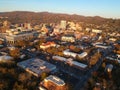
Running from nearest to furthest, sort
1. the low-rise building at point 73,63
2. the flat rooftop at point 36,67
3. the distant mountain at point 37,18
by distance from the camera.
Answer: the flat rooftop at point 36,67 < the low-rise building at point 73,63 < the distant mountain at point 37,18

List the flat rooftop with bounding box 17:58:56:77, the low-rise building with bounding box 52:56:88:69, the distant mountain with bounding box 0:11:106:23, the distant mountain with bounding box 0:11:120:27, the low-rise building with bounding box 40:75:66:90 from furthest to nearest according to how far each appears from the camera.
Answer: the distant mountain with bounding box 0:11:106:23 < the distant mountain with bounding box 0:11:120:27 < the low-rise building with bounding box 52:56:88:69 < the flat rooftop with bounding box 17:58:56:77 < the low-rise building with bounding box 40:75:66:90

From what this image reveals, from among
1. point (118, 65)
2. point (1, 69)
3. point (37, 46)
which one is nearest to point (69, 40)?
point (37, 46)

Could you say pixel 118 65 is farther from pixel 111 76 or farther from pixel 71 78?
pixel 71 78

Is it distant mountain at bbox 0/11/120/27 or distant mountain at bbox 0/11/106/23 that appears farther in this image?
distant mountain at bbox 0/11/106/23

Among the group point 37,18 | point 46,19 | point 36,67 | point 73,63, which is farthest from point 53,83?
point 37,18

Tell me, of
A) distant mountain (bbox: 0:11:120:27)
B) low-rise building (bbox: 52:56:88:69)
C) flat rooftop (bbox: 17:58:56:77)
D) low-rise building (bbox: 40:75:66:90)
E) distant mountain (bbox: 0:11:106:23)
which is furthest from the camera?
distant mountain (bbox: 0:11:106:23)

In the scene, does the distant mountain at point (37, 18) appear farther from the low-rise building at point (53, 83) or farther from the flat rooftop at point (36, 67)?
the low-rise building at point (53, 83)

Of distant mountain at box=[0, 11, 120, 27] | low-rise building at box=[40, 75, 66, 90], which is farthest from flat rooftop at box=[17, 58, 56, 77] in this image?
distant mountain at box=[0, 11, 120, 27]

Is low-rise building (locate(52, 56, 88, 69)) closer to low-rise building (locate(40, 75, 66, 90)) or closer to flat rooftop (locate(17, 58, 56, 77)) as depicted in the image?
flat rooftop (locate(17, 58, 56, 77))

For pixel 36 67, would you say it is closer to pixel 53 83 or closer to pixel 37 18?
pixel 53 83

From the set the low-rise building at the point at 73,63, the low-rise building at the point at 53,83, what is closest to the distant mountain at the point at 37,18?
the low-rise building at the point at 73,63

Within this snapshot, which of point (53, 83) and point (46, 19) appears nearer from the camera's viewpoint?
point (53, 83)
